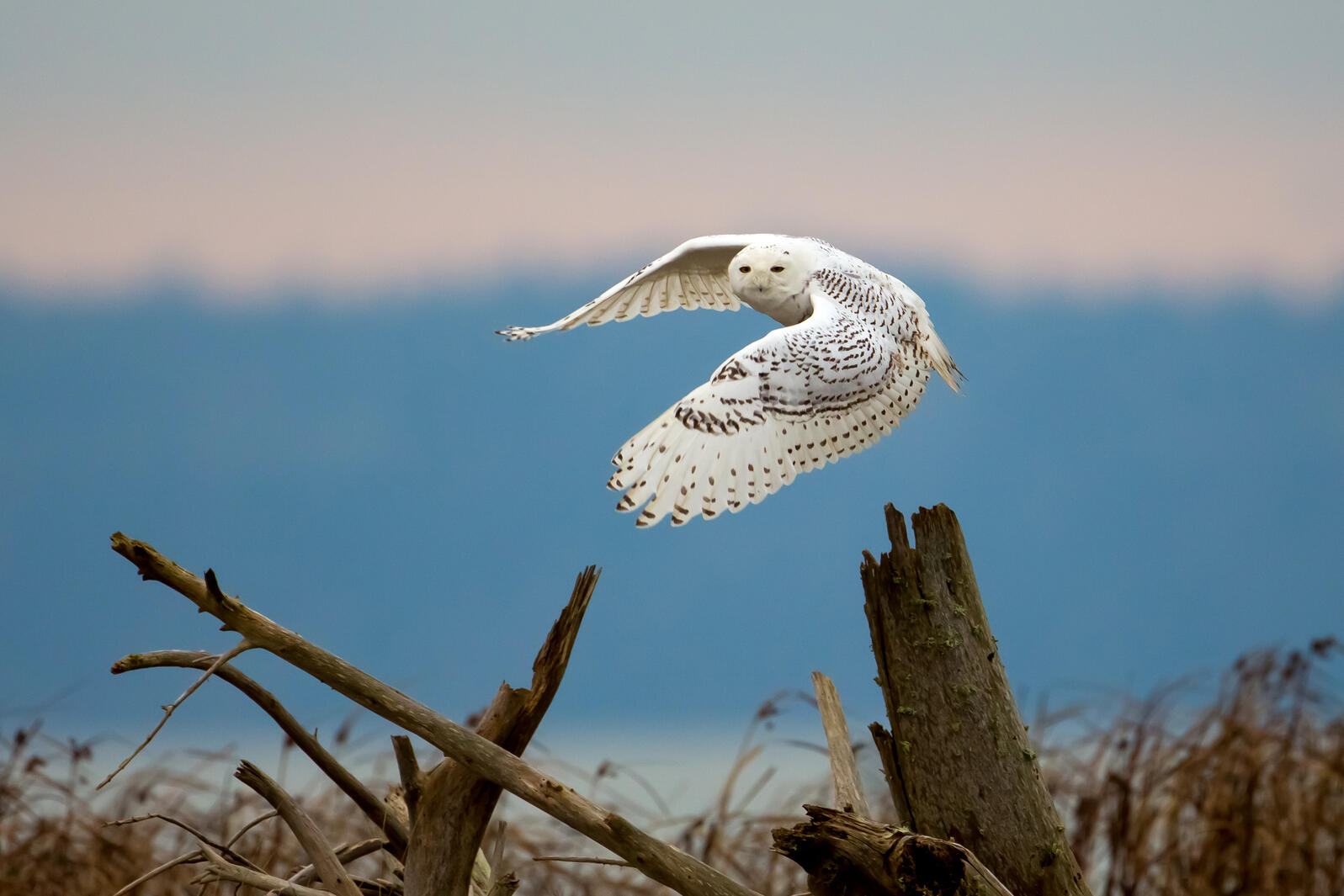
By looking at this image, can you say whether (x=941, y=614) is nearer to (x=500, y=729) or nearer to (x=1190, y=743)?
(x=500, y=729)

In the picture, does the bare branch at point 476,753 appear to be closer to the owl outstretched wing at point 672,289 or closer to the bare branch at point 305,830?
the bare branch at point 305,830

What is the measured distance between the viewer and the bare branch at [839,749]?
1.97 m

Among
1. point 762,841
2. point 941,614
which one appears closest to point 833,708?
point 941,614

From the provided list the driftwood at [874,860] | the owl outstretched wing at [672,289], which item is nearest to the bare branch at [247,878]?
the driftwood at [874,860]

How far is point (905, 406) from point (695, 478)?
21.8 inches

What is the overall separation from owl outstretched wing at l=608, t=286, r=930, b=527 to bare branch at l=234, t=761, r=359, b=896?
0.68 meters

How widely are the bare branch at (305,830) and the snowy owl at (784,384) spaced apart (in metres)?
0.69

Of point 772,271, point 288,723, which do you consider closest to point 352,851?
point 288,723

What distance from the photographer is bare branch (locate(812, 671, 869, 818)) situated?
6.47 ft

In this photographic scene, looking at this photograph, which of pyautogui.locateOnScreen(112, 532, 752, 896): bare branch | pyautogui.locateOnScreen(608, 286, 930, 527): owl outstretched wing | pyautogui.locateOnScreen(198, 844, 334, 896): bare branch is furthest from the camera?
pyautogui.locateOnScreen(608, 286, 930, 527): owl outstretched wing

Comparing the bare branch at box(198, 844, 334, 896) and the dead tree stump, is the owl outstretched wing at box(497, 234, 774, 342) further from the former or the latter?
the bare branch at box(198, 844, 334, 896)

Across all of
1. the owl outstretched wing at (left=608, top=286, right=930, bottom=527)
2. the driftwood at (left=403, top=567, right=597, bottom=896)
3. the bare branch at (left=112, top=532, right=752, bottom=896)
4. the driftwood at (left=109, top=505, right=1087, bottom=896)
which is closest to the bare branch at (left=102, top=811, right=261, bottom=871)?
the driftwood at (left=109, top=505, right=1087, bottom=896)

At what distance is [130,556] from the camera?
1452 mm

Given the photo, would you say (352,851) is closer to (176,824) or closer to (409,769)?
(176,824)
